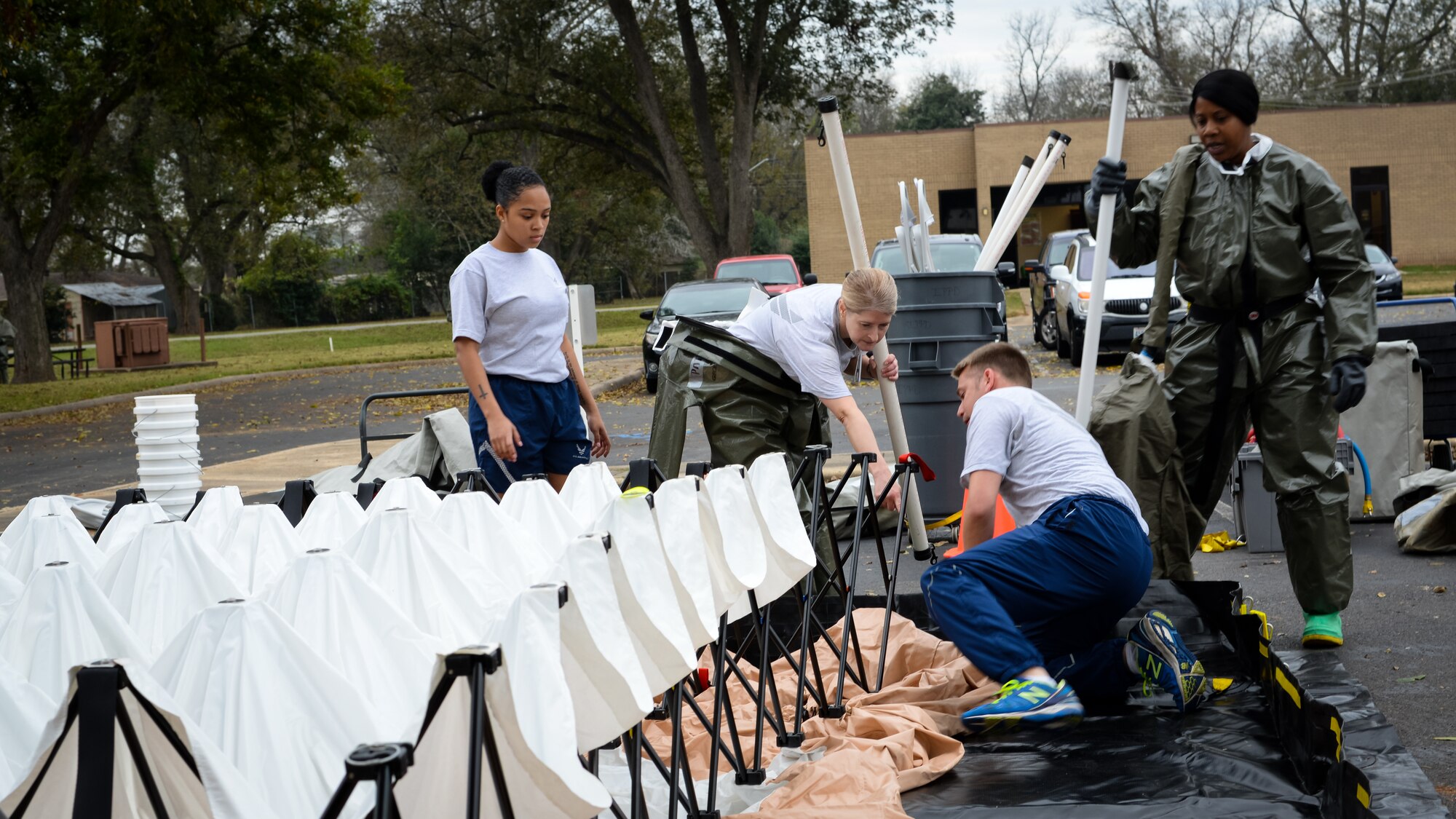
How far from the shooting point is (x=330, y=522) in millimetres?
2996

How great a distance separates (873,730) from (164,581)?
1935 millimetres

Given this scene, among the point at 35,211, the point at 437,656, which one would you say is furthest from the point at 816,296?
the point at 35,211

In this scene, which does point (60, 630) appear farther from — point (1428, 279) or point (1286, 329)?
point (1428, 279)

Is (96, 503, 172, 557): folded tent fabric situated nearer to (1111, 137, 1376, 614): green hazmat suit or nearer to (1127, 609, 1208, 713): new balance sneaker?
(1127, 609, 1208, 713): new balance sneaker

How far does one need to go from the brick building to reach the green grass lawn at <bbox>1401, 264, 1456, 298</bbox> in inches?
28.6

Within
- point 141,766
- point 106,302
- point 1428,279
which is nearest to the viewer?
point 141,766

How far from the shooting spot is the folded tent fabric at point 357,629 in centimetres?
194

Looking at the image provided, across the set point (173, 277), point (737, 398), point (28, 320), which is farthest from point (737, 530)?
point (173, 277)

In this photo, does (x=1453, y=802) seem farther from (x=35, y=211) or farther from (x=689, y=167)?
(x=689, y=167)

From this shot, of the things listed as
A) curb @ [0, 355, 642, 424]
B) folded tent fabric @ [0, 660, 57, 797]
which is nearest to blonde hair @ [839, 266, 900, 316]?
folded tent fabric @ [0, 660, 57, 797]

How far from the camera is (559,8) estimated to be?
2600cm

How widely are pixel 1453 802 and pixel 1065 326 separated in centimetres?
1541

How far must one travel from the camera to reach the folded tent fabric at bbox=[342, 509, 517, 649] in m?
2.32

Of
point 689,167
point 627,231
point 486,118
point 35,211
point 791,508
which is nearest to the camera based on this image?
point 791,508
